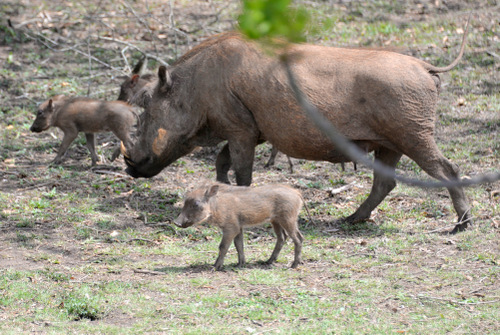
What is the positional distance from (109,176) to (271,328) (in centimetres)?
438

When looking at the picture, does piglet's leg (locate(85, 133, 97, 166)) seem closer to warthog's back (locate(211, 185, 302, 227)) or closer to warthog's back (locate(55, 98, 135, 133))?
A: warthog's back (locate(55, 98, 135, 133))

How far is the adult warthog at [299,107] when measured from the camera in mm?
6250

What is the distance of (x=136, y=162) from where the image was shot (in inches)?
290

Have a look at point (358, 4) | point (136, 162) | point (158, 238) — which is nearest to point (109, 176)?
point (136, 162)

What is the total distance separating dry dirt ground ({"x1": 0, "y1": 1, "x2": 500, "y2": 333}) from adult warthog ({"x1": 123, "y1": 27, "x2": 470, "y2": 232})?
526 mm

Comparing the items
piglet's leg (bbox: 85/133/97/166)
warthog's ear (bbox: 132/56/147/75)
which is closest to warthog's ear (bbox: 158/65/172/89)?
piglet's leg (bbox: 85/133/97/166)

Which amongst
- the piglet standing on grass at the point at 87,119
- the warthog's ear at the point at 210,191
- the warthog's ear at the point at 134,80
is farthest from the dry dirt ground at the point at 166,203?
the warthog's ear at the point at 134,80

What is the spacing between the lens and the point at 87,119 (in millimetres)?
8891

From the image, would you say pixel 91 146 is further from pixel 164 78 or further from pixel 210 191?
pixel 210 191

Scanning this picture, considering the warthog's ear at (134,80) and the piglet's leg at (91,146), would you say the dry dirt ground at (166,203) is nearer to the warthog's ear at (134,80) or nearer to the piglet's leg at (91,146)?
the piglet's leg at (91,146)

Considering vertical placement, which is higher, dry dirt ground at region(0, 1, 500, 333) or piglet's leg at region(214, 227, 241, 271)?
piglet's leg at region(214, 227, 241, 271)

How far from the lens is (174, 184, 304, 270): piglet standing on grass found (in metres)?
5.39

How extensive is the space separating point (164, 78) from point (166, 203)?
1426 mm

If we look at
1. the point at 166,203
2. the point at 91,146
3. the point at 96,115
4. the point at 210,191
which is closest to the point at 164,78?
the point at 166,203
